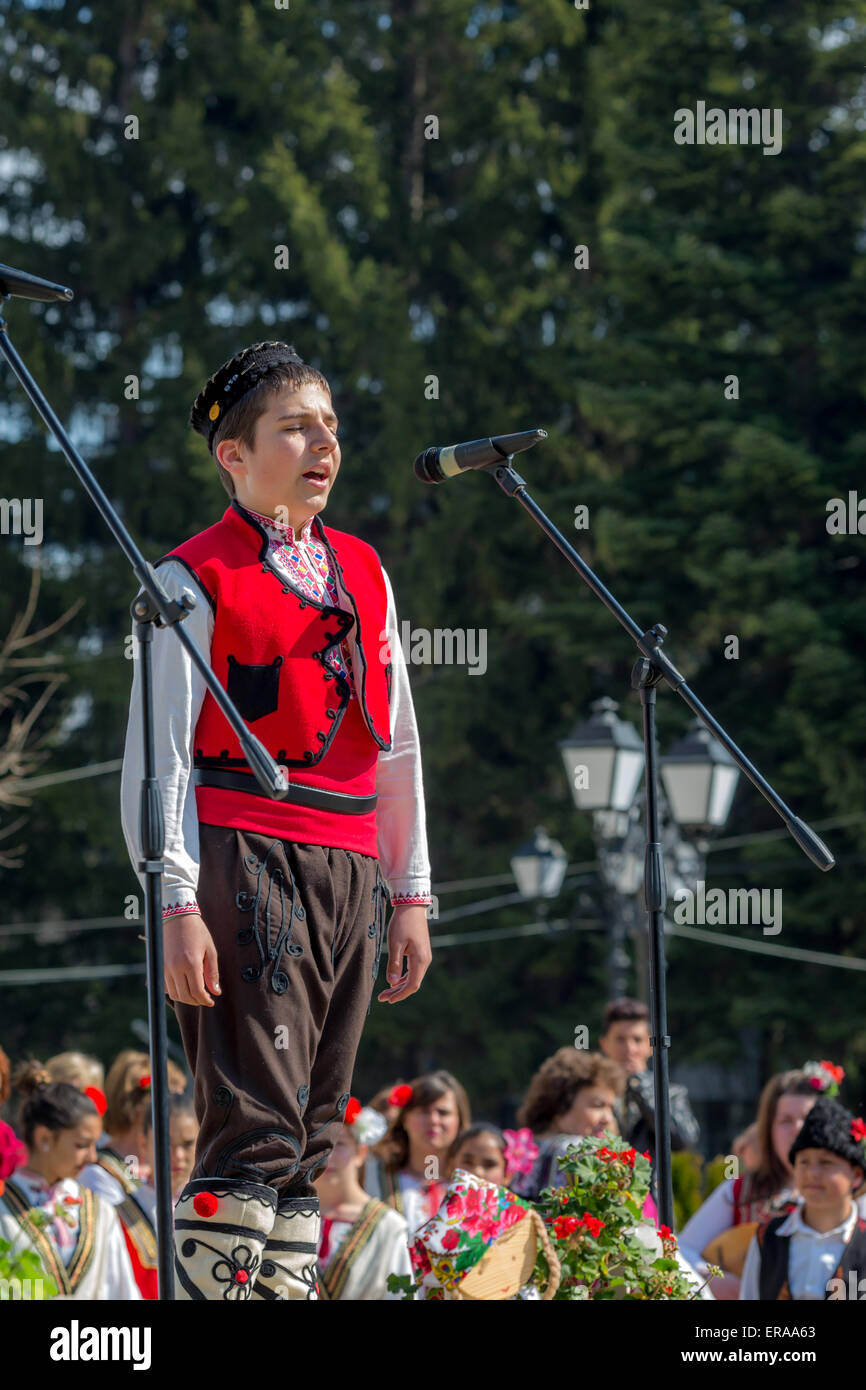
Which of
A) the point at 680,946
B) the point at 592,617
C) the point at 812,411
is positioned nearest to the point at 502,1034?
the point at 680,946

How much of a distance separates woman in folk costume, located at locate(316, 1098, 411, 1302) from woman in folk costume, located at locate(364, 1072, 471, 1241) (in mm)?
1043

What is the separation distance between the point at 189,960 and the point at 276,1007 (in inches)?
6.6

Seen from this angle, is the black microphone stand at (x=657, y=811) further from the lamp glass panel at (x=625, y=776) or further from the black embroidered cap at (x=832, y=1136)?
the lamp glass panel at (x=625, y=776)

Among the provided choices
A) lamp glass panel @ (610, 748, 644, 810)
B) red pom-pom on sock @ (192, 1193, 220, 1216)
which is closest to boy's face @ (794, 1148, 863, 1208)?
red pom-pom on sock @ (192, 1193, 220, 1216)

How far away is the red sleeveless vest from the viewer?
10.6ft

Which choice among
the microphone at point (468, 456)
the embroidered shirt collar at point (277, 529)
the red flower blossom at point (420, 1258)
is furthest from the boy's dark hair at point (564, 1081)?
the embroidered shirt collar at point (277, 529)

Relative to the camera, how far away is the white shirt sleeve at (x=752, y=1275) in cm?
565

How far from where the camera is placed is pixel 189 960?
3.04 metres

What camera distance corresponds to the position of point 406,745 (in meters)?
3.53

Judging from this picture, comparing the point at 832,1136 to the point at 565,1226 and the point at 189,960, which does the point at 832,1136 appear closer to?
the point at 565,1226

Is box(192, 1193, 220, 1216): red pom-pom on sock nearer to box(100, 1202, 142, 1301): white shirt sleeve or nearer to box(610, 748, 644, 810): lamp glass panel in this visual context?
box(100, 1202, 142, 1301): white shirt sleeve

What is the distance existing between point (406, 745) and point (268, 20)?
895 inches
